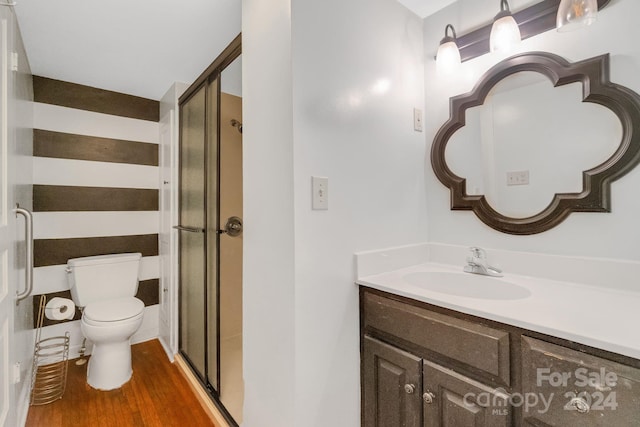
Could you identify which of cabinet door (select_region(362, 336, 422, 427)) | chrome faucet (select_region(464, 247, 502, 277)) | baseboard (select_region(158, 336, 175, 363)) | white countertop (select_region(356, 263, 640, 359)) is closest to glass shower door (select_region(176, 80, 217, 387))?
baseboard (select_region(158, 336, 175, 363))

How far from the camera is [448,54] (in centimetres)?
138

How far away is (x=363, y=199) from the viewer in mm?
1244

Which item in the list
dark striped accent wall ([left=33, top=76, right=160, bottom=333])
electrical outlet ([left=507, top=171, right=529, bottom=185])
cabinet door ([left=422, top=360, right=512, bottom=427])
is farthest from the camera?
dark striped accent wall ([left=33, top=76, right=160, bottom=333])

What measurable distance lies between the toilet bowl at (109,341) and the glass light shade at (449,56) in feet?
7.91

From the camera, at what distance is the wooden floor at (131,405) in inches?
64.1

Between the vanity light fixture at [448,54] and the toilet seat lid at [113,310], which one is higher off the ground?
the vanity light fixture at [448,54]

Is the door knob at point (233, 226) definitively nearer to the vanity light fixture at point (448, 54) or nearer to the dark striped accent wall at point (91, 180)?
the dark striped accent wall at point (91, 180)

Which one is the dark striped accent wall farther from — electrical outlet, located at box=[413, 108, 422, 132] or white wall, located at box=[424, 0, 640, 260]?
white wall, located at box=[424, 0, 640, 260]

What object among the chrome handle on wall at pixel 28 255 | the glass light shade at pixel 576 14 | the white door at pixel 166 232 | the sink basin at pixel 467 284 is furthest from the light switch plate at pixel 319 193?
the white door at pixel 166 232

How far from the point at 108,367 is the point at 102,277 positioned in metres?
0.65

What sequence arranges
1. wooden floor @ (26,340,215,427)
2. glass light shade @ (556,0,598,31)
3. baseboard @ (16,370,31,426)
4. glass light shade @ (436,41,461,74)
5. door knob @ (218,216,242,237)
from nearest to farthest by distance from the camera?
glass light shade @ (556,0,598,31) < glass light shade @ (436,41,461,74) < baseboard @ (16,370,31,426) < wooden floor @ (26,340,215,427) < door knob @ (218,216,242,237)

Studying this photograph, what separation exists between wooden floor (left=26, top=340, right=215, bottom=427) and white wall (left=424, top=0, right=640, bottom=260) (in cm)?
176

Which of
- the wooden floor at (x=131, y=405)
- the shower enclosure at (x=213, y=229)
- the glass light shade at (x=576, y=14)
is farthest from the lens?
the shower enclosure at (x=213, y=229)

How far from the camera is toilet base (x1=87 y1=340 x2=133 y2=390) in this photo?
1.92 metres
